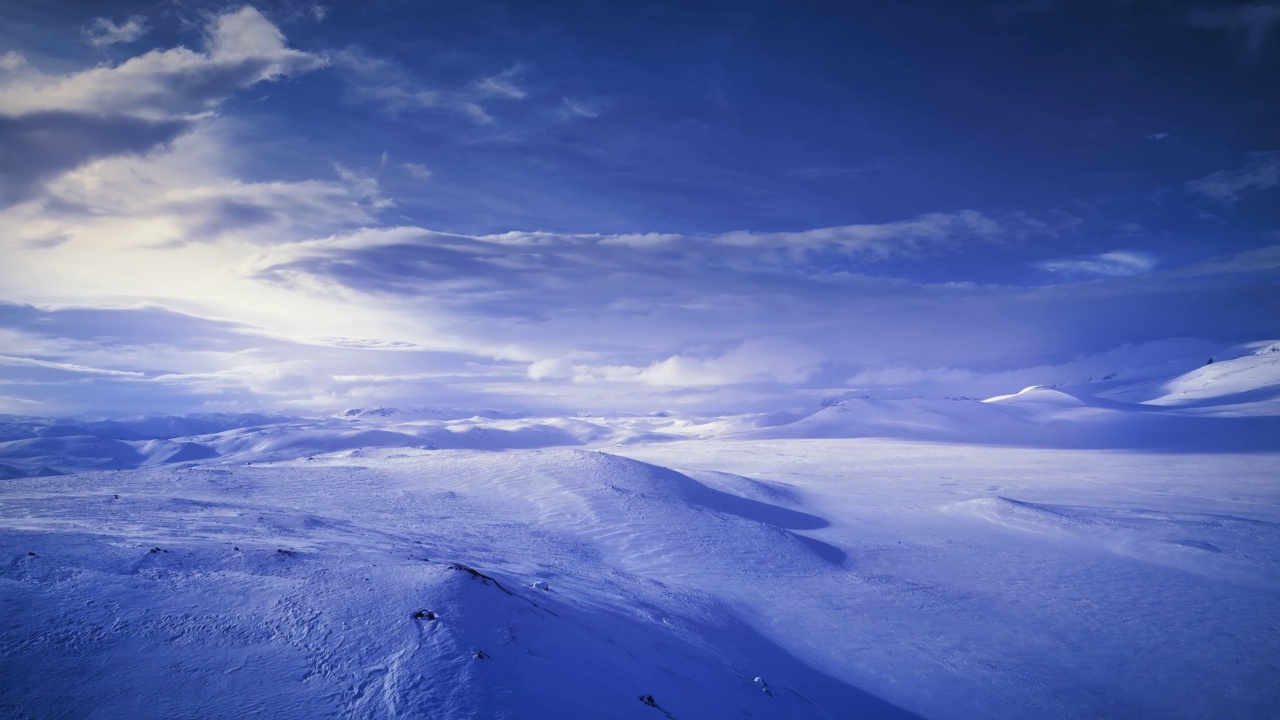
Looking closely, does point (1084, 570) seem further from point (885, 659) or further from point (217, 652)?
point (217, 652)

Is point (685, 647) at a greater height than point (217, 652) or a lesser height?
lesser

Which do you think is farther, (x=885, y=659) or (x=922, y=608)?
(x=922, y=608)

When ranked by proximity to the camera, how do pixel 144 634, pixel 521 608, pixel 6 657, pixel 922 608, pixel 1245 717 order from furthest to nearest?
pixel 922 608
pixel 1245 717
pixel 521 608
pixel 144 634
pixel 6 657

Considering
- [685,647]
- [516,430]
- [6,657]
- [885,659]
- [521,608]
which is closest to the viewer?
[6,657]

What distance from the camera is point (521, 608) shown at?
920cm

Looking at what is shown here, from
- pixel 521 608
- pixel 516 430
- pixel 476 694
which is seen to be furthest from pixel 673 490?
pixel 516 430

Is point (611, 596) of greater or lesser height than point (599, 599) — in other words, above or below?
below

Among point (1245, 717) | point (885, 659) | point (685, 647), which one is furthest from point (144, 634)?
point (1245, 717)

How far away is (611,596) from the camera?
1353 centimetres

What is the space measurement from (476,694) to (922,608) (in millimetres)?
15210

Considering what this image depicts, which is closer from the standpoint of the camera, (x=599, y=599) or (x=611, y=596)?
(x=599, y=599)

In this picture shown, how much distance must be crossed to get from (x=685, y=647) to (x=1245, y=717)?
38.8 ft

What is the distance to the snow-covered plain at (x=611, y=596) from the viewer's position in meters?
6.73

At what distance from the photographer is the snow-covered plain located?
6.73 metres
